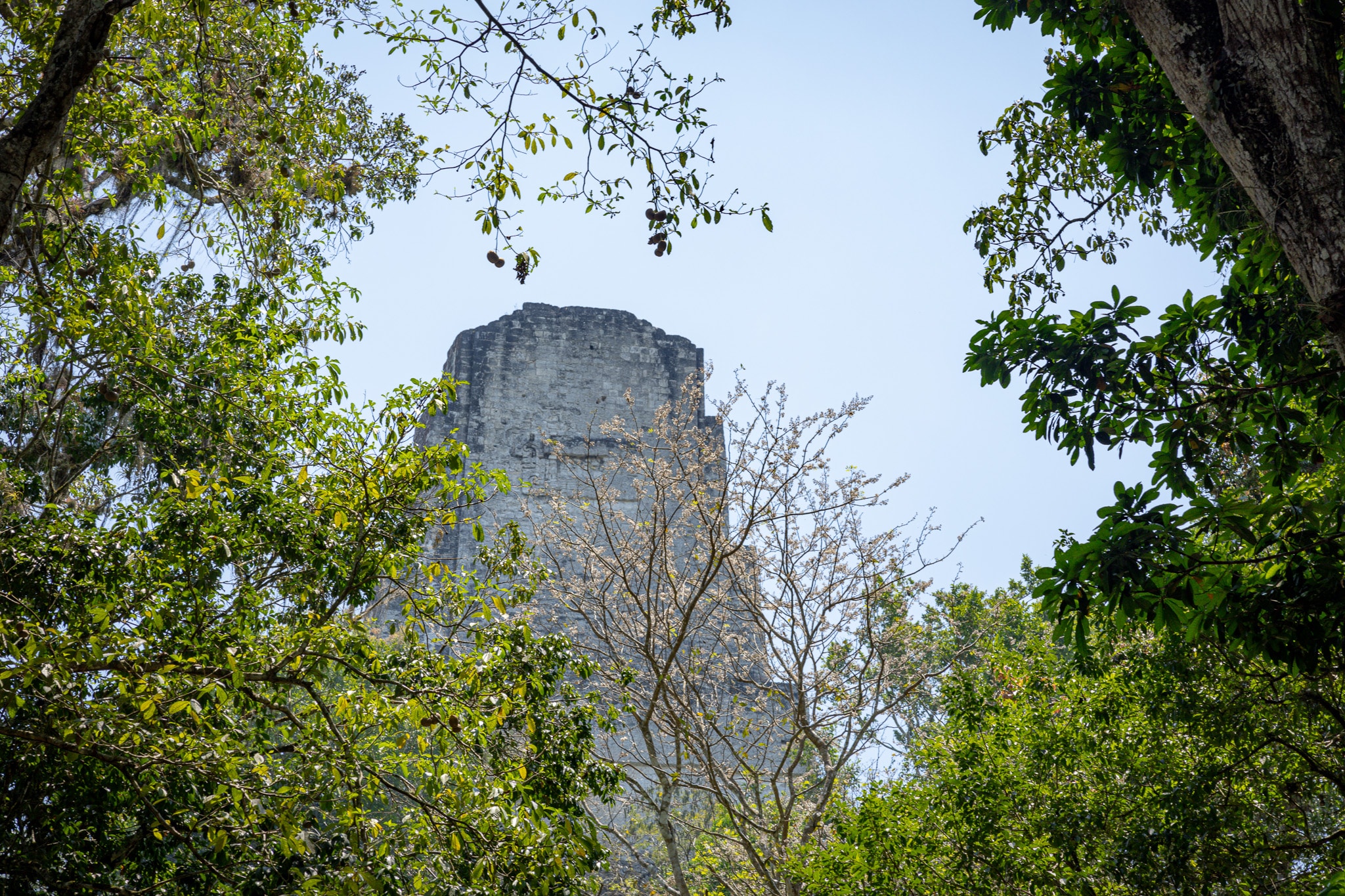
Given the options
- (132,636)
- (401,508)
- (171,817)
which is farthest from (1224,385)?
(171,817)

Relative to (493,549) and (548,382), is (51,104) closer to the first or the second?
(493,549)

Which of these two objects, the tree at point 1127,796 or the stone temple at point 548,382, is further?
the stone temple at point 548,382

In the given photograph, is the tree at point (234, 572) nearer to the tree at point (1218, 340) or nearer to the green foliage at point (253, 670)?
the green foliage at point (253, 670)

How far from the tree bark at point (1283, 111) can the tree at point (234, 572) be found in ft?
5.11

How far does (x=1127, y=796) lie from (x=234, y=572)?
14.2ft

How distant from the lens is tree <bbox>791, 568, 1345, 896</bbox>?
4.12 m

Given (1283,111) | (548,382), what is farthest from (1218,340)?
(548,382)

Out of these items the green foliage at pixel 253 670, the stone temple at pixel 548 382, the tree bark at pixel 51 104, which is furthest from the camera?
the stone temple at pixel 548 382

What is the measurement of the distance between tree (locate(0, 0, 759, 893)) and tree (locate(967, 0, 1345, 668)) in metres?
1.44

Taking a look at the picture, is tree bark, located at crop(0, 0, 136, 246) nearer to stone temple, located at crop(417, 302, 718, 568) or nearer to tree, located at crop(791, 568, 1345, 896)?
tree, located at crop(791, 568, 1345, 896)

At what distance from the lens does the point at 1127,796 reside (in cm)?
449

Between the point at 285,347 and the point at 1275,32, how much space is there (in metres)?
4.08

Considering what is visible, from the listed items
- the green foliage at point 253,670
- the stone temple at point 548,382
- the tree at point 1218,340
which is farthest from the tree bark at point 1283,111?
the stone temple at point 548,382

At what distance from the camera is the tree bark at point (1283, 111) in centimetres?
236
